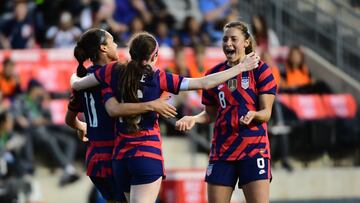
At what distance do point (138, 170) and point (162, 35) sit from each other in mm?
9028

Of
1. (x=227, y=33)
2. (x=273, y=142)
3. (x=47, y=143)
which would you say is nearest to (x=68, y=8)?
(x=47, y=143)

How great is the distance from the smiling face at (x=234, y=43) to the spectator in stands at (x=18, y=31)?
830 centimetres

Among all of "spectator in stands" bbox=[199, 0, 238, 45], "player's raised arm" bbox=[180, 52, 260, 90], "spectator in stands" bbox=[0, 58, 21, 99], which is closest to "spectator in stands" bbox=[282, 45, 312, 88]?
"spectator in stands" bbox=[199, 0, 238, 45]

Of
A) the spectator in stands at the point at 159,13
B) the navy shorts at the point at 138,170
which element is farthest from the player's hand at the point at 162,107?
the spectator in stands at the point at 159,13

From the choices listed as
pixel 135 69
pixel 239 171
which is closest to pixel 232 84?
pixel 239 171

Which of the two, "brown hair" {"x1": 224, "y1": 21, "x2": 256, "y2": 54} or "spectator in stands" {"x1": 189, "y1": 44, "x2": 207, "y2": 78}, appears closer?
"brown hair" {"x1": 224, "y1": 21, "x2": 256, "y2": 54}

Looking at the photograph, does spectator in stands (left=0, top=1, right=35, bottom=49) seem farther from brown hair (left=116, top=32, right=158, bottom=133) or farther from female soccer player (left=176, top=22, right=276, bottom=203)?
brown hair (left=116, top=32, right=158, bottom=133)

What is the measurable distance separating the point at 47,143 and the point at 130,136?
6.95m

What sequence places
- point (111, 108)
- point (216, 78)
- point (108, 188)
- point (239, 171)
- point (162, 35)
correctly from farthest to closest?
point (162, 35), point (239, 171), point (108, 188), point (216, 78), point (111, 108)

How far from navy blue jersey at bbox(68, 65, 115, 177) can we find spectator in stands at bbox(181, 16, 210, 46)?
8583mm

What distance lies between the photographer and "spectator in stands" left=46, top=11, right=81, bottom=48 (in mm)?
16422

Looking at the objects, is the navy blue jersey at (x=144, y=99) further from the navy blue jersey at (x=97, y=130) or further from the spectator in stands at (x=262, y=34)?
the spectator in stands at (x=262, y=34)

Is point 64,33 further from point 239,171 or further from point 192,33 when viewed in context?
point 239,171

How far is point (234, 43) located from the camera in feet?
28.1
